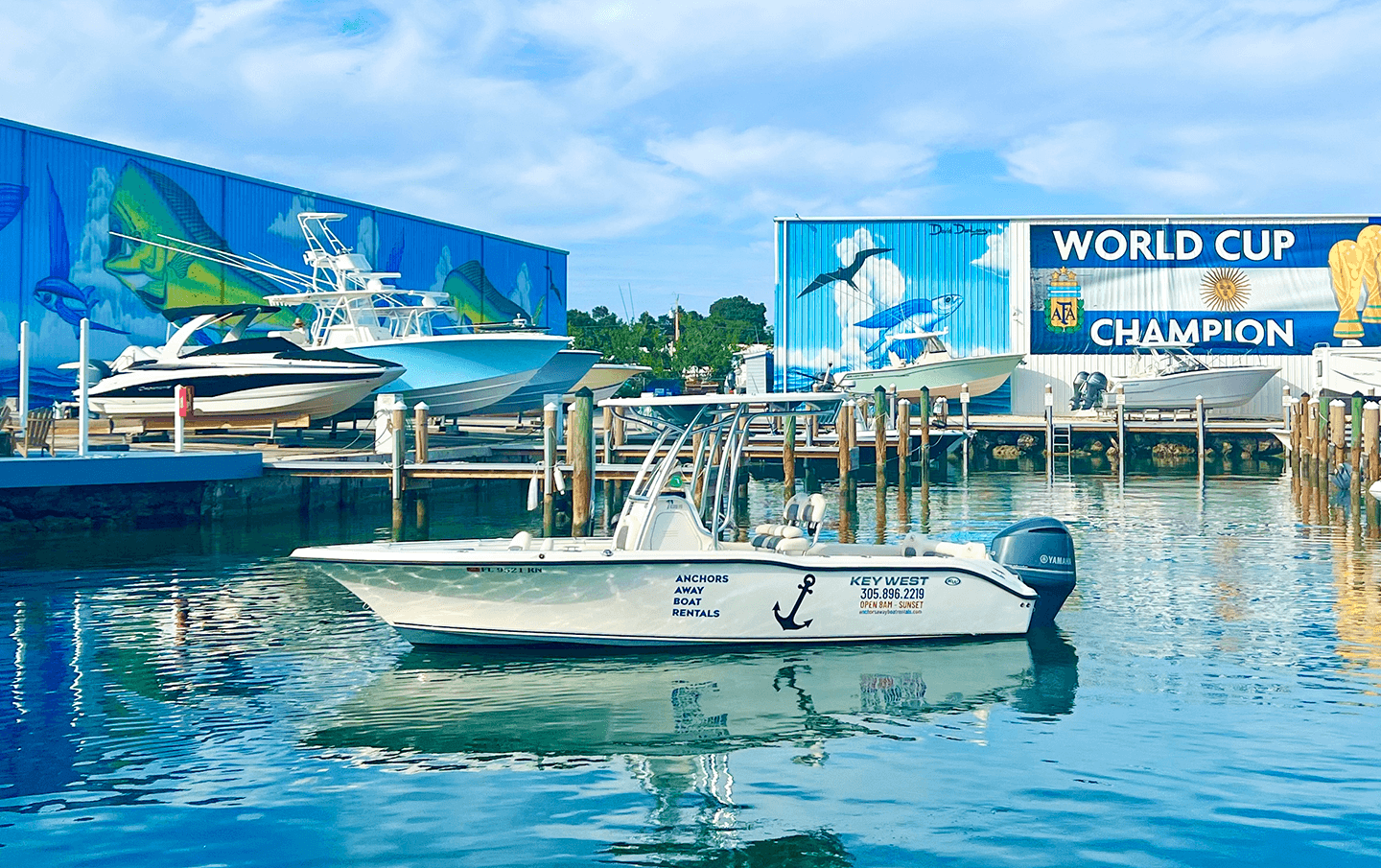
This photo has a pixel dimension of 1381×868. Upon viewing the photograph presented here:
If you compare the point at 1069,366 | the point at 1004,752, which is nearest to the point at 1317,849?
the point at 1004,752

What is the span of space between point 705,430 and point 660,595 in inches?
72.2

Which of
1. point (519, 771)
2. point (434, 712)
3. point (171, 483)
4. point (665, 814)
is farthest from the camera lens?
point (171, 483)

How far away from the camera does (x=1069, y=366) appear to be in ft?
147

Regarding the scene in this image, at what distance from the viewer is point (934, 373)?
4275 cm

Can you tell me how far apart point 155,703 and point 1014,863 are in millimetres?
6673

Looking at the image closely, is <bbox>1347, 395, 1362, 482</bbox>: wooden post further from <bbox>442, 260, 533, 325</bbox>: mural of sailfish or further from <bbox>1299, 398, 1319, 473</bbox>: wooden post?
<bbox>442, 260, 533, 325</bbox>: mural of sailfish

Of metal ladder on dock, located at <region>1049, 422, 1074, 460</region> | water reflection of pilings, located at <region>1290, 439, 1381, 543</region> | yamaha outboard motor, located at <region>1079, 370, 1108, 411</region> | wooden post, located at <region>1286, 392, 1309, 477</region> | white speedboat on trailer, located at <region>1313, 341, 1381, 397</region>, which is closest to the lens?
water reflection of pilings, located at <region>1290, 439, 1381, 543</region>

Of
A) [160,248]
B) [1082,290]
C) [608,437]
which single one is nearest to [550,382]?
[608,437]

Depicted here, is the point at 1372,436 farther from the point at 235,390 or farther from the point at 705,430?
the point at 235,390

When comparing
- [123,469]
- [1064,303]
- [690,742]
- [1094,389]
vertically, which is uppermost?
[1064,303]

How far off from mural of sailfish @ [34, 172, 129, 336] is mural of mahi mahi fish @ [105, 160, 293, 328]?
120 cm

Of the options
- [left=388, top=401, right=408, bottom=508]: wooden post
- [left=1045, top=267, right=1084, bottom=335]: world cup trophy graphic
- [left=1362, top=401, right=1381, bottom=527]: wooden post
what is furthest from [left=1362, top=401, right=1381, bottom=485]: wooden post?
[left=388, top=401, right=408, bottom=508]: wooden post

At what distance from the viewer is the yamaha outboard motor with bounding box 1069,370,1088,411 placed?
43.2 m

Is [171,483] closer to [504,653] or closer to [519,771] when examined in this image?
[504,653]
